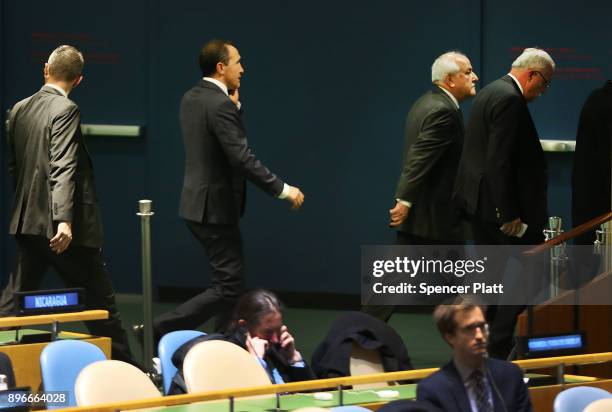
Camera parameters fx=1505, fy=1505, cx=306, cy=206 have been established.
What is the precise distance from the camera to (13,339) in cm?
679

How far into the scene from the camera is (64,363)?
19.2ft

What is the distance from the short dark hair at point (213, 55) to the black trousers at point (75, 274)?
1217mm

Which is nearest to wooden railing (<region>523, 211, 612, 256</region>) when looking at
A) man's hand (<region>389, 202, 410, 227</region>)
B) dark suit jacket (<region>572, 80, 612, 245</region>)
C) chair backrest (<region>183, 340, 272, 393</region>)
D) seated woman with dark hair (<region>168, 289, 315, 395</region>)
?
man's hand (<region>389, 202, 410, 227</region>)

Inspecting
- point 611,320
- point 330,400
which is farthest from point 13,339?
point 611,320

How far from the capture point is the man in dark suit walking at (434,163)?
8.47 m

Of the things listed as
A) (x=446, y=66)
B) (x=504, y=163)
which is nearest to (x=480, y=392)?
(x=504, y=163)

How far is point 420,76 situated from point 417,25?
36 centimetres

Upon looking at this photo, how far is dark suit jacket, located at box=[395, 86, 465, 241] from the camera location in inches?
333

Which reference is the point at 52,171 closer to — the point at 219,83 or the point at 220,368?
the point at 219,83

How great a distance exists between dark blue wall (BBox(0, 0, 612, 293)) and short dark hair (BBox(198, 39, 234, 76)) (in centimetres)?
277

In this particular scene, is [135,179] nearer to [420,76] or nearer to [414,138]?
[420,76]

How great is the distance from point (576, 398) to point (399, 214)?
10.2ft

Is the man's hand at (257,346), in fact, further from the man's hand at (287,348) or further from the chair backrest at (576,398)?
the chair backrest at (576,398)

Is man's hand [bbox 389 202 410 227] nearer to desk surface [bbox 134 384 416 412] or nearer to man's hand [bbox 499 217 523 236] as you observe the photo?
man's hand [bbox 499 217 523 236]
